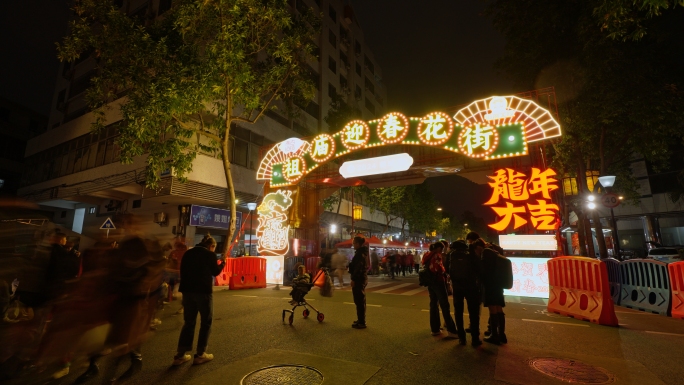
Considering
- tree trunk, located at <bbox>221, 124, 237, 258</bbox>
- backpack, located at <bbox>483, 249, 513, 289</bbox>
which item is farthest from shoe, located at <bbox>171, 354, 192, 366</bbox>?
tree trunk, located at <bbox>221, 124, 237, 258</bbox>

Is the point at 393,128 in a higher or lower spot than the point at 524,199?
higher

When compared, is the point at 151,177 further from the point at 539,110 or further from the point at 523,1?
the point at 523,1

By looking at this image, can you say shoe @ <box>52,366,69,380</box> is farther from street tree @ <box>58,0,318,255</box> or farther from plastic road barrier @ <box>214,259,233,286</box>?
plastic road barrier @ <box>214,259,233,286</box>

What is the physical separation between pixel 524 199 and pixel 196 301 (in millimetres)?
10365

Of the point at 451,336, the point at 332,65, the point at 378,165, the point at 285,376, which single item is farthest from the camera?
the point at 332,65

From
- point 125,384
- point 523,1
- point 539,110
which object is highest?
point 523,1

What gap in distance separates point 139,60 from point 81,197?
1551 cm

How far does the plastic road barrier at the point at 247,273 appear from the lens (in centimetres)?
1391

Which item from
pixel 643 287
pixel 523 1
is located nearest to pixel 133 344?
pixel 643 287

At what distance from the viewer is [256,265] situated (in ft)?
47.9

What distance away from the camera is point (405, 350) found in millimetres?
5164

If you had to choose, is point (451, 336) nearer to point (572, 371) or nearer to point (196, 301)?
point (572, 371)

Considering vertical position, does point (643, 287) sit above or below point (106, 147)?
below

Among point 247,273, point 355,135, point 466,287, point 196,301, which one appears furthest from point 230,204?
point 466,287
